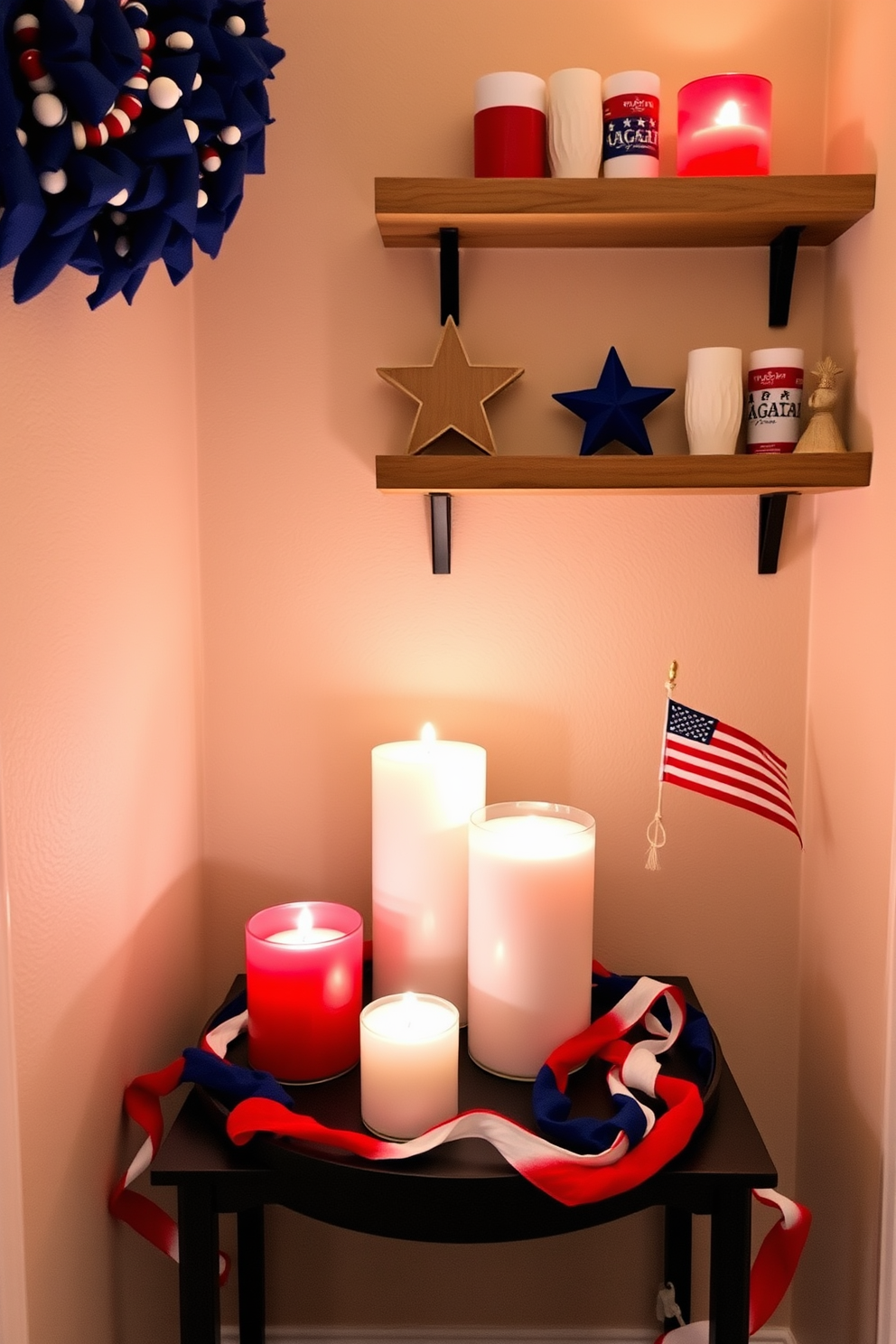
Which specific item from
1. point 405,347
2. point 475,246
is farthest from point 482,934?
point 475,246

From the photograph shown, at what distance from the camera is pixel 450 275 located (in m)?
1.31

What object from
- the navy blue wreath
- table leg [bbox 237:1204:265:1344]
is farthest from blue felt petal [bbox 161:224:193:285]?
table leg [bbox 237:1204:265:1344]

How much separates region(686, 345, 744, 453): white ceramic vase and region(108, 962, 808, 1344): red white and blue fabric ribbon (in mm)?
648

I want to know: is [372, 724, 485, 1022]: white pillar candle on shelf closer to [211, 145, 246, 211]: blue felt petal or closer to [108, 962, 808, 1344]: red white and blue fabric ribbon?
[108, 962, 808, 1344]: red white and blue fabric ribbon

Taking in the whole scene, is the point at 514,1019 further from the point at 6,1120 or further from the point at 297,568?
the point at 297,568

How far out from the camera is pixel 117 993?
115 cm

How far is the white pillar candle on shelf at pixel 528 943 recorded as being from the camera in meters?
1.14

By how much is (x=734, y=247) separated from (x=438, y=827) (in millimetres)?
813

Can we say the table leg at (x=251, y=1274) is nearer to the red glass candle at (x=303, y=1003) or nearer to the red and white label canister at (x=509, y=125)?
the red glass candle at (x=303, y=1003)

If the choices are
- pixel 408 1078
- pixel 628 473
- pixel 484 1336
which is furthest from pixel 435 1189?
pixel 628 473

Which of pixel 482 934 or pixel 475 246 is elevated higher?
pixel 475 246

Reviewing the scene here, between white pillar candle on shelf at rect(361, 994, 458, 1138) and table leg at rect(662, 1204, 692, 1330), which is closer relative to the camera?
white pillar candle on shelf at rect(361, 994, 458, 1138)

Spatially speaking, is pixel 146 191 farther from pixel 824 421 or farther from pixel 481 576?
pixel 824 421

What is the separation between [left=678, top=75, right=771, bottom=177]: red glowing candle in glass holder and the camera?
A: 3.92 ft
